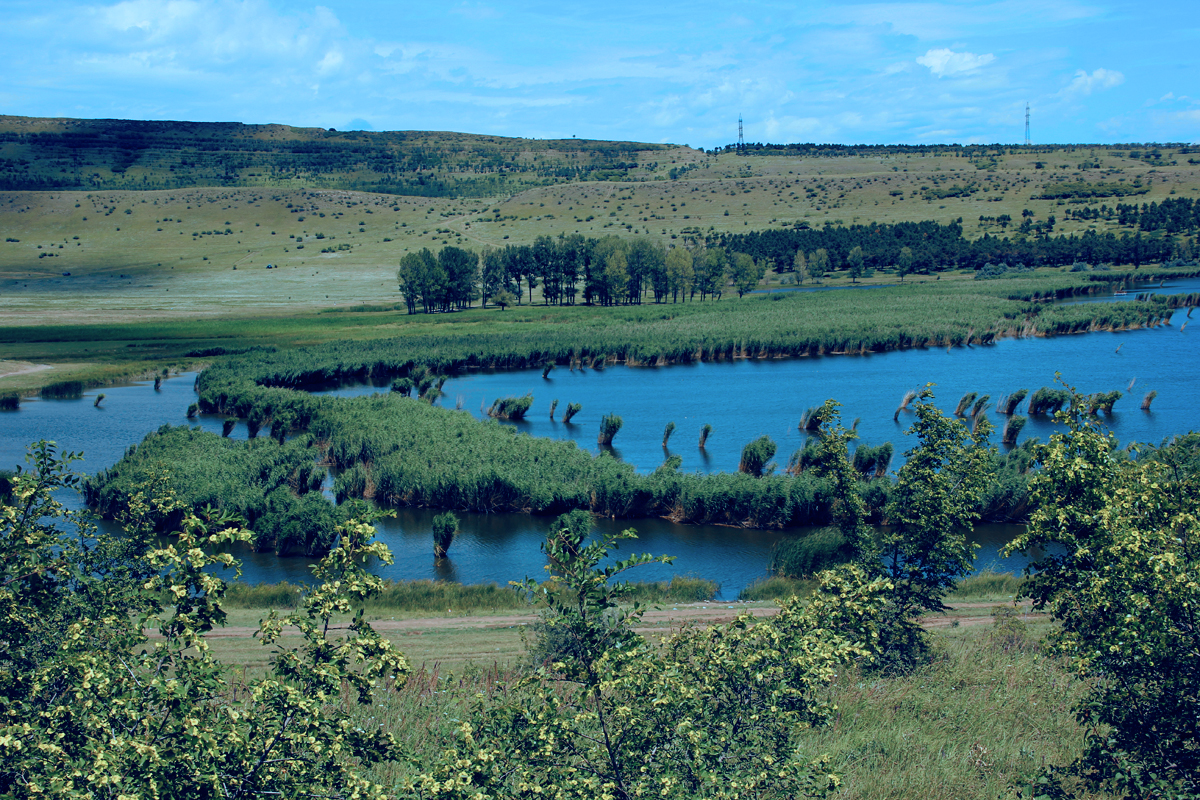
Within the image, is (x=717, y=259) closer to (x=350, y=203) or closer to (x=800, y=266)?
(x=800, y=266)

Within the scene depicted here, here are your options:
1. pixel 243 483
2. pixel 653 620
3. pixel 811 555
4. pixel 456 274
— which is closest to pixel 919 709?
pixel 653 620

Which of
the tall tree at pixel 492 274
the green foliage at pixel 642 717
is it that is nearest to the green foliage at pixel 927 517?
the green foliage at pixel 642 717

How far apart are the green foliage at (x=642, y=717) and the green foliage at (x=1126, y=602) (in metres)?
2.45

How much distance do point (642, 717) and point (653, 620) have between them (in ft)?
33.8

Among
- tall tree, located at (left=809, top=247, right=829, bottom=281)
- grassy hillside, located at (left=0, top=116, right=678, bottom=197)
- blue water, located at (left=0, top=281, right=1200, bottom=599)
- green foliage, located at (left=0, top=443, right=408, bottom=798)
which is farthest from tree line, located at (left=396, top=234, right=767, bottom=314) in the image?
green foliage, located at (left=0, top=443, right=408, bottom=798)

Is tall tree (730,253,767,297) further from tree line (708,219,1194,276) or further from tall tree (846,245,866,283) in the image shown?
tall tree (846,245,866,283)

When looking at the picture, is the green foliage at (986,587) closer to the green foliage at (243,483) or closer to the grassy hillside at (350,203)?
the green foliage at (243,483)

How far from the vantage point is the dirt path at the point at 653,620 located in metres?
15.9

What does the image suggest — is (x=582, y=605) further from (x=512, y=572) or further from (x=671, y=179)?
(x=671, y=179)

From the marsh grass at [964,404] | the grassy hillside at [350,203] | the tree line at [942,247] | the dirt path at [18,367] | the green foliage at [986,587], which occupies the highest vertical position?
the grassy hillside at [350,203]

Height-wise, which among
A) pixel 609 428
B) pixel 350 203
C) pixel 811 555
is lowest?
pixel 811 555

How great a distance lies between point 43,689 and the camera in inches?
250

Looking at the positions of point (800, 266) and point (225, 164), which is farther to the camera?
point (225, 164)

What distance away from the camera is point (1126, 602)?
7.25 meters
